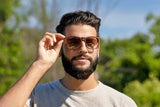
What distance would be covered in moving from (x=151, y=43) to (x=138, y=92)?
16.5 meters

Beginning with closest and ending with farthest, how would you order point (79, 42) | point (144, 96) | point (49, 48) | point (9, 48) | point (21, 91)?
point (21, 91) → point (49, 48) → point (79, 42) → point (144, 96) → point (9, 48)

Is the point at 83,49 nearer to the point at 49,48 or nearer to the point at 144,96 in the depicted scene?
the point at 49,48

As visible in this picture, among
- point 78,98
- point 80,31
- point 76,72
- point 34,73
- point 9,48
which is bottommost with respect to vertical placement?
point 9,48

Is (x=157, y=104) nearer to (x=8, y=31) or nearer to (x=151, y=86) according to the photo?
(x=151, y=86)

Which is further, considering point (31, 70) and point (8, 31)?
point (8, 31)

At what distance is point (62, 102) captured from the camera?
267 centimetres

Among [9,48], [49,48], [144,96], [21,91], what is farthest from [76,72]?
[9,48]

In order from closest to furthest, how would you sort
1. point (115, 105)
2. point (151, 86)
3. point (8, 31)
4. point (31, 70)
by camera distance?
1. point (31, 70)
2. point (115, 105)
3. point (151, 86)
4. point (8, 31)

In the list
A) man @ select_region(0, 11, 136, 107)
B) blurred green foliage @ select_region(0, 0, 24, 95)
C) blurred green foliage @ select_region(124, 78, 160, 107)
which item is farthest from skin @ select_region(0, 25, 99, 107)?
blurred green foliage @ select_region(0, 0, 24, 95)

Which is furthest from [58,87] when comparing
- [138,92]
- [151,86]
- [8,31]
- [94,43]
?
[8,31]

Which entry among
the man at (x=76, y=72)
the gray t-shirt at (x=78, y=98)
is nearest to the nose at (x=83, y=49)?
the man at (x=76, y=72)

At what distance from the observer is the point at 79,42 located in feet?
8.75

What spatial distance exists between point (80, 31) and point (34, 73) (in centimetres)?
52

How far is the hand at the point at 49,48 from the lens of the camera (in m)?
2.47
